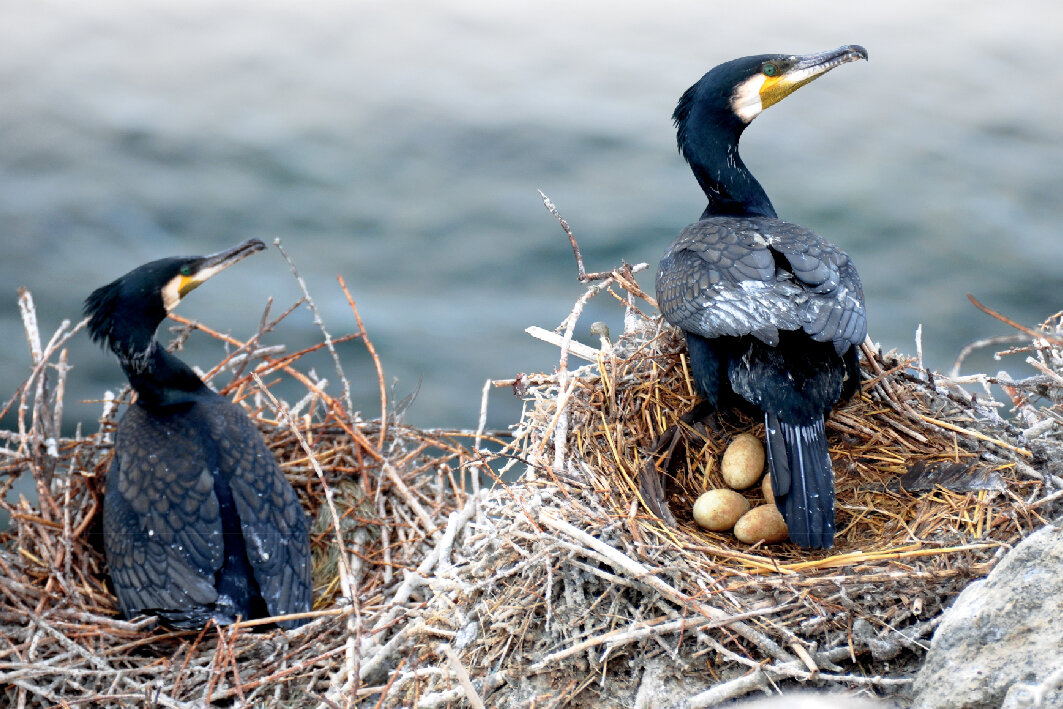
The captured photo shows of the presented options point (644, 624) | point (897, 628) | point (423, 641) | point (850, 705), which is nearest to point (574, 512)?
point (644, 624)

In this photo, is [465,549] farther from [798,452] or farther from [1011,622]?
[1011,622]

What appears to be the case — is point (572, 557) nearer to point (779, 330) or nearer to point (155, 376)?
point (779, 330)

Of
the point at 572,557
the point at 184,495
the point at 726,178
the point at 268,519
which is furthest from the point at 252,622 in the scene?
the point at 726,178

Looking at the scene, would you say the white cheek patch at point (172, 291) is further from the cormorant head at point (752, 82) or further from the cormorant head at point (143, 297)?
the cormorant head at point (752, 82)

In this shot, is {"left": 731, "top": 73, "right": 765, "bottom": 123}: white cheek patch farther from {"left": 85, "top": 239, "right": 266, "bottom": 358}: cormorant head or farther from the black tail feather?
{"left": 85, "top": 239, "right": 266, "bottom": 358}: cormorant head

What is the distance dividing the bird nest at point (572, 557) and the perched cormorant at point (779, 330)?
0.17 m

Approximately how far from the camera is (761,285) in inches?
111

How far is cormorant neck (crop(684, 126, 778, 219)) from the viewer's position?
11.5 feet

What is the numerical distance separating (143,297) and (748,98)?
2.12 metres

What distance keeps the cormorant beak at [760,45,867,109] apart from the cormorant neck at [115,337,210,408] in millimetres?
2164

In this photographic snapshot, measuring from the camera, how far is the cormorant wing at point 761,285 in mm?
2715

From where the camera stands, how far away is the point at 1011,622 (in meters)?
1.73

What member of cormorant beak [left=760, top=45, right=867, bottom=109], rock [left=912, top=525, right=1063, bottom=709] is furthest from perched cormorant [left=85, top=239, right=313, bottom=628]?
rock [left=912, top=525, right=1063, bottom=709]

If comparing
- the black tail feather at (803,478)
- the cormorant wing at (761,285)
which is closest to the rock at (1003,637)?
the black tail feather at (803,478)
